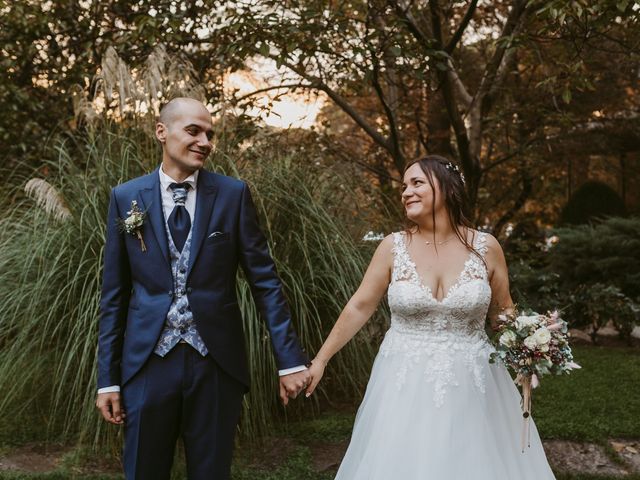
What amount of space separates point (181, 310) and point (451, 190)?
4.60ft

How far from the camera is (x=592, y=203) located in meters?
14.8

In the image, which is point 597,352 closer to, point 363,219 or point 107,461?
point 363,219

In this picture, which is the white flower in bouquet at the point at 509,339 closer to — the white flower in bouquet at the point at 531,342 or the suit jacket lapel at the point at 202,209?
the white flower in bouquet at the point at 531,342

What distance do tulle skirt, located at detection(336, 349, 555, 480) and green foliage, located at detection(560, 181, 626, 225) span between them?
12144 mm

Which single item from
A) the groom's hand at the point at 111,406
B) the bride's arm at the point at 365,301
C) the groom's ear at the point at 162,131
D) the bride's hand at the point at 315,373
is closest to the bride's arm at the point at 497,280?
the bride's arm at the point at 365,301

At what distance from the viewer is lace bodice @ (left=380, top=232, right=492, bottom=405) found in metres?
3.33

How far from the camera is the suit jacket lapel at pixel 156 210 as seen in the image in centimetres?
292

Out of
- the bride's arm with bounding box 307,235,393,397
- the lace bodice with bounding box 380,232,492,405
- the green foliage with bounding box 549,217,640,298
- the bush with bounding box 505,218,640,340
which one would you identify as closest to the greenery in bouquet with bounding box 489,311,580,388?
the lace bodice with bounding box 380,232,492,405

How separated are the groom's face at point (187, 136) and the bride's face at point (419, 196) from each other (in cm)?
101

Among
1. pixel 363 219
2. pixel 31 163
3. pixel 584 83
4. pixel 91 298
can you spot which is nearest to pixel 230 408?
pixel 91 298

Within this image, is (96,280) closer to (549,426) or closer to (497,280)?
(497,280)

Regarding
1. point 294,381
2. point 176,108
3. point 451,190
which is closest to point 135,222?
point 176,108

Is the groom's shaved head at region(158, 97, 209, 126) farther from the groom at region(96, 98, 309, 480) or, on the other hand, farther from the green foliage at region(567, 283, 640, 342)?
the green foliage at region(567, 283, 640, 342)

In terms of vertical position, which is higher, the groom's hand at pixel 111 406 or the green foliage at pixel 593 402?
the groom's hand at pixel 111 406
